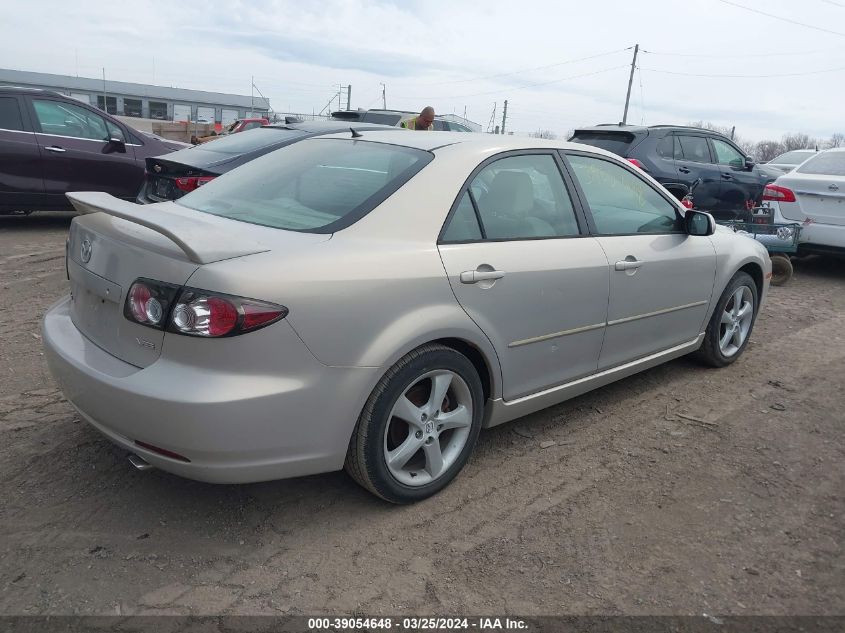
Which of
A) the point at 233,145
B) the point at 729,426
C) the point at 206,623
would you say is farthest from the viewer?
the point at 233,145

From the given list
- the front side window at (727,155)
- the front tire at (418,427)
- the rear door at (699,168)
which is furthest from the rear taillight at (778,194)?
the front tire at (418,427)

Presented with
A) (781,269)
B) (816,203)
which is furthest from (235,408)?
(816,203)

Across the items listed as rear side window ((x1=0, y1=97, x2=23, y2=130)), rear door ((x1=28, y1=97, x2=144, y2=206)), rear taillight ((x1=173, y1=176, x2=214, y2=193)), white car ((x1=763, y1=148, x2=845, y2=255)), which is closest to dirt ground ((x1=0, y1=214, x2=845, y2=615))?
rear taillight ((x1=173, y1=176, x2=214, y2=193))

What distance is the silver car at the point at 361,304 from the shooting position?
244 centimetres

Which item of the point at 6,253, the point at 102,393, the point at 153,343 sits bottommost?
the point at 6,253

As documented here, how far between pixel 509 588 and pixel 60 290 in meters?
4.86

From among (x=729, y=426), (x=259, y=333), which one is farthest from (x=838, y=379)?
(x=259, y=333)

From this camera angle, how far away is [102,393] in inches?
102

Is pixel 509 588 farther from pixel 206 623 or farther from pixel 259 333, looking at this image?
pixel 259 333

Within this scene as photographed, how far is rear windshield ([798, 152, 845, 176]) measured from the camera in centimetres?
839

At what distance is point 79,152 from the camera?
8.60 metres

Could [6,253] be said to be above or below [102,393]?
below

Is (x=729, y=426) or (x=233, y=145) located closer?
(x=729, y=426)

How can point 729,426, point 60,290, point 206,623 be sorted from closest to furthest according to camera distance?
point 206,623 → point 729,426 → point 60,290
